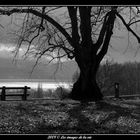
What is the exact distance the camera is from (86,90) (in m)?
20.2

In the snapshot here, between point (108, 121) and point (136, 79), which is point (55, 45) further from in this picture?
point (136, 79)

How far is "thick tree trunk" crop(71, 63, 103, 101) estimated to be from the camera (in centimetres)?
2009

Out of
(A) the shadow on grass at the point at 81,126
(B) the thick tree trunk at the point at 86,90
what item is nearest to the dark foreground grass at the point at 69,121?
(A) the shadow on grass at the point at 81,126

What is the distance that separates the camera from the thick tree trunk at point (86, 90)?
2009 centimetres

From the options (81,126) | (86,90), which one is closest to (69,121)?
(81,126)

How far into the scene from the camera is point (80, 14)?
20438 mm

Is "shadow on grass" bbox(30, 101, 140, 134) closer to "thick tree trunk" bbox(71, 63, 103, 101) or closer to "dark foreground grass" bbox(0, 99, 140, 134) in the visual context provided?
"dark foreground grass" bbox(0, 99, 140, 134)

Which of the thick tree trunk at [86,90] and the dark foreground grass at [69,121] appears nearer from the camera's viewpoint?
the dark foreground grass at [69,121]

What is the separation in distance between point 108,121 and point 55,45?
1186 centimetres

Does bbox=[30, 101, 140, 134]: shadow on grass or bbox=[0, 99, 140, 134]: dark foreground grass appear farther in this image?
bbox=[0, 99, 140, 134]: dark foreground grass

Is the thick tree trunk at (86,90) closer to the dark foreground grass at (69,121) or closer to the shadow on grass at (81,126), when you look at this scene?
the dark foreground grass at (69,121)

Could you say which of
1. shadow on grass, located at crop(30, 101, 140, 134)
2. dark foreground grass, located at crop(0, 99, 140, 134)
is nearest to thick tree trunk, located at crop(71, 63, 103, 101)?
dark foreground grass, located at crop(0, 99, 140, 134)

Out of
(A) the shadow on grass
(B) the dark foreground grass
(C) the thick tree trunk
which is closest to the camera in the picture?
(A) the shadow on grass

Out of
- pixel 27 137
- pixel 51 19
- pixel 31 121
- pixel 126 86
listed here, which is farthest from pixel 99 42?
pixel 126 86
